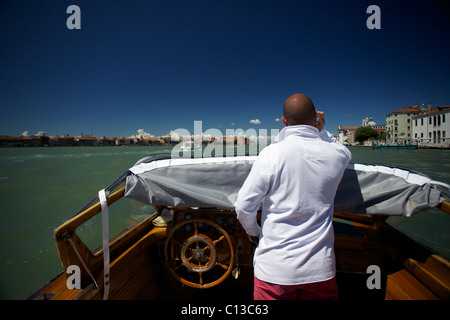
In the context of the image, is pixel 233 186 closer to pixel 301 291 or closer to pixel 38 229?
→ pixel 301 291

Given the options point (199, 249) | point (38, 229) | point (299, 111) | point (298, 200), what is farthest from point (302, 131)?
point (38, 229)

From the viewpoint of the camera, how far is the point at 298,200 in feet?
3.24

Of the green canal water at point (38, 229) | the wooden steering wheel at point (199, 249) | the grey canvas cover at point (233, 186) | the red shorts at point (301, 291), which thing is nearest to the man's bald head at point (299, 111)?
the grey canvas cover at point (233, 186)

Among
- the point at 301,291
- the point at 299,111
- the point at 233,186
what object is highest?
the point at 299,111

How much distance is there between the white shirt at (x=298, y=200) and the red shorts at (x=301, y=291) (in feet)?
0.14

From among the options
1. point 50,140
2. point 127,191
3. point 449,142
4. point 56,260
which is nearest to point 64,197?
point 56,260

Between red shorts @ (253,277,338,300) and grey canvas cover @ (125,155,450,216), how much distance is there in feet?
2.15

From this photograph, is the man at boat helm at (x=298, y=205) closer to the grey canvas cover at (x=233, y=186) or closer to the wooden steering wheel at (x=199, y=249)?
the grey canvas cover at (x=233, y=186)

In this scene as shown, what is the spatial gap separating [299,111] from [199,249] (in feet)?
5.68

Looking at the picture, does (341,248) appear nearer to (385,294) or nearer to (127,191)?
(385,294)

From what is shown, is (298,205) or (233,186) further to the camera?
(233,186)

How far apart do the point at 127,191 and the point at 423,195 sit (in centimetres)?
230

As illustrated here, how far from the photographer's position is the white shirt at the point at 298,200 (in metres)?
0.99
